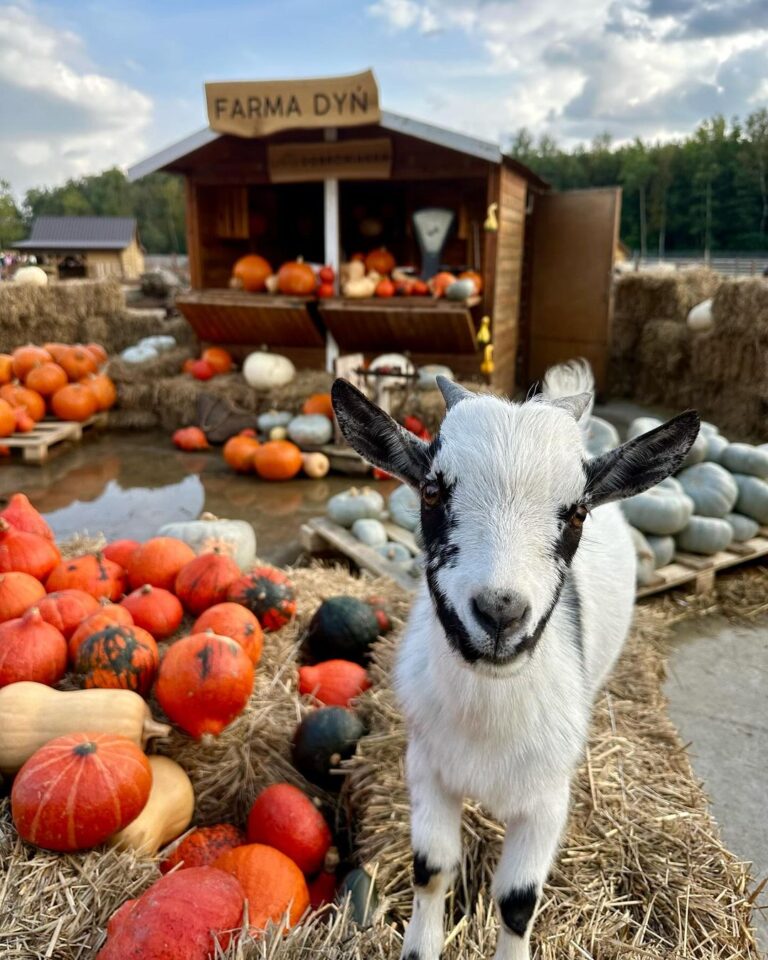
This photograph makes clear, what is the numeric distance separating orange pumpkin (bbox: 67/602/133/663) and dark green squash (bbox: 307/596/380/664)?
0.97 metres

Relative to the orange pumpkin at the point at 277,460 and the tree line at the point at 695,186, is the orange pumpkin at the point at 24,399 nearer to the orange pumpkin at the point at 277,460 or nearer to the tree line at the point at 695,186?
the orange pumpkin at the point at 277,460

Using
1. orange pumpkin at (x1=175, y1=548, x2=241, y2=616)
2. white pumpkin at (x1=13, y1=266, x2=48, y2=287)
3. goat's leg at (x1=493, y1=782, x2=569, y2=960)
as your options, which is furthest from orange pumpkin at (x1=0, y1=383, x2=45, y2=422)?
goat's leg at (x1=493, y1=782, x2=569, y2=960)

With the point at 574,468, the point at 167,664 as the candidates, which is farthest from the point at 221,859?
the point at 574,468

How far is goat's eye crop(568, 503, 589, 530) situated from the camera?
1655 mm

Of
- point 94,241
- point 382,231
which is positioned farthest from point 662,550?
point 94,241

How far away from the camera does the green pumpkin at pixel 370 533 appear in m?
5.36

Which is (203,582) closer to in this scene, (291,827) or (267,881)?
(291,827)

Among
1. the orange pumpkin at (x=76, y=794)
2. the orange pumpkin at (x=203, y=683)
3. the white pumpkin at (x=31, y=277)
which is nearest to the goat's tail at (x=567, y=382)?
the orange pumpkin at (x=203, y=683)

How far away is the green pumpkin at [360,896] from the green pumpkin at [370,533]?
312 centimetres

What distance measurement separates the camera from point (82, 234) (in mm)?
40625

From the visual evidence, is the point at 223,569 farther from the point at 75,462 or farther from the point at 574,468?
the point at 75,462

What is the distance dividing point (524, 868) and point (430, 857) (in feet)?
0.89

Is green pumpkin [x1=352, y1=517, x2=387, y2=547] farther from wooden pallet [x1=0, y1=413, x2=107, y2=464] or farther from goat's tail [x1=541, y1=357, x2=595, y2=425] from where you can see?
wooden pallet [x1=0, y1=413, x2=107, y2=464]

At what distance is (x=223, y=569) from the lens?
355 cm
